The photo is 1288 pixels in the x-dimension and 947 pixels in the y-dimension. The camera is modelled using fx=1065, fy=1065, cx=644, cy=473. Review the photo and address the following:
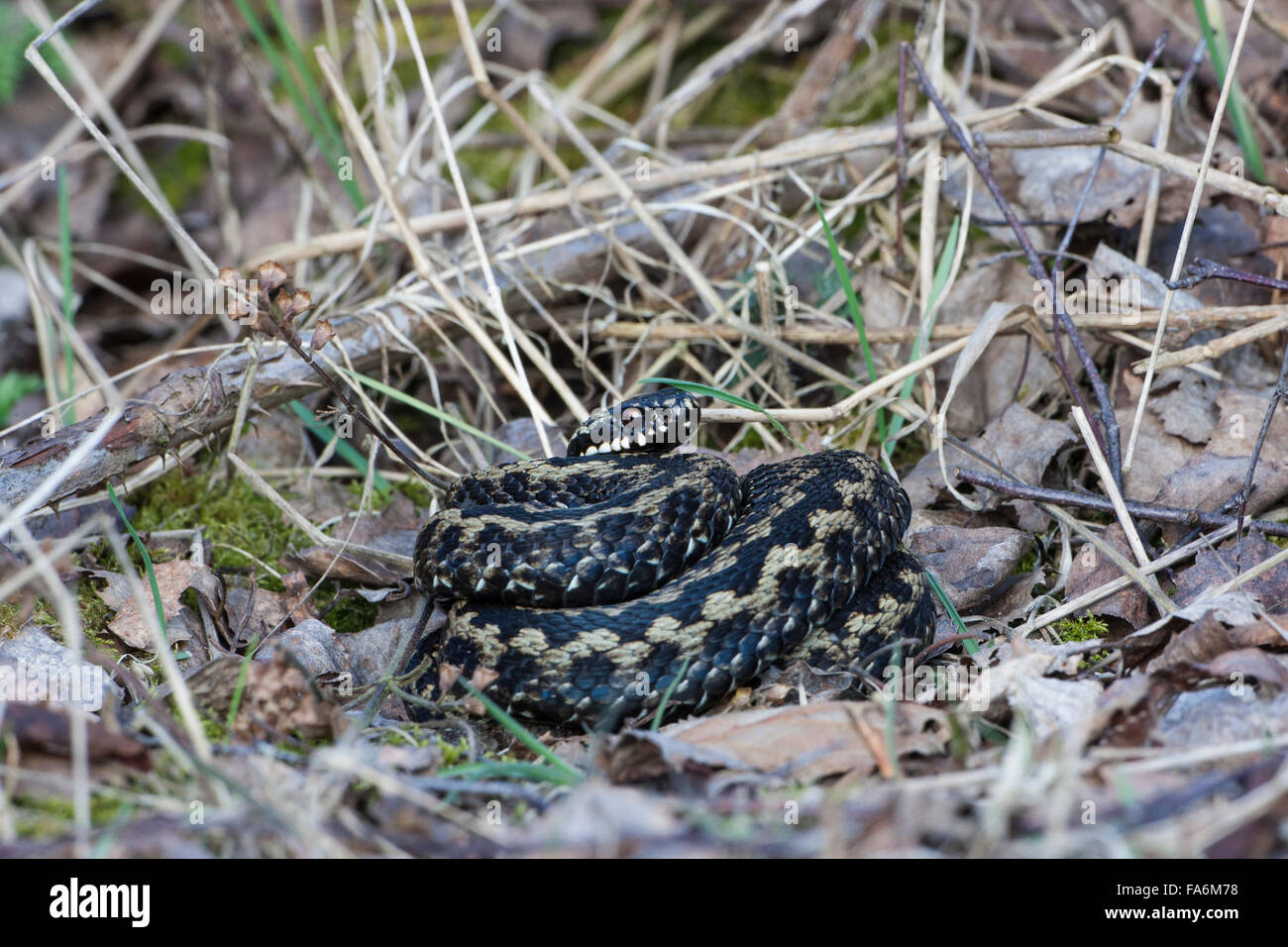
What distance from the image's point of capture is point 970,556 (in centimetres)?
517

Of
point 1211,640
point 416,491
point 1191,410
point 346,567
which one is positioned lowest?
point 346,567

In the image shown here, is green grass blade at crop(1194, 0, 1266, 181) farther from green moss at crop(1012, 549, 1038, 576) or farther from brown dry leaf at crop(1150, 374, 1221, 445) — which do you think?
green moss at crop(1012, 549, 1038, 576)

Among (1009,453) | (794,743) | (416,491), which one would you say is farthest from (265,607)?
(1009,453)

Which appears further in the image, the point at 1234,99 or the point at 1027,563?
the point at 1234,99

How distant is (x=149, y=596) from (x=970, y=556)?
155 inches

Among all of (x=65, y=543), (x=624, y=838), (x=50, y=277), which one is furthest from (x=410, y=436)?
(x=624, y=838)

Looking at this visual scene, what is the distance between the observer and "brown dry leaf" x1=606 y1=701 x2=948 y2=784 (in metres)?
3.49

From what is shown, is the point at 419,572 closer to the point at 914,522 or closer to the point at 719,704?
the point at 719,704

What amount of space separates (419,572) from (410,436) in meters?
2.54

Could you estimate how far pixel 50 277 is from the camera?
8141mm

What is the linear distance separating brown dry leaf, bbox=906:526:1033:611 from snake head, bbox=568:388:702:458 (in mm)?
1299

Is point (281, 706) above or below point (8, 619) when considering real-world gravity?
above

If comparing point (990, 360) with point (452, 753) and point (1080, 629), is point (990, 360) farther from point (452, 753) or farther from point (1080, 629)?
point (452, 753)

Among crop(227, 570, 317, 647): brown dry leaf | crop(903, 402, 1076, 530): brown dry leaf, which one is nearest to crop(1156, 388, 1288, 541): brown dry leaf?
crop(903, 402, 1076, 530): brown dry leaf
